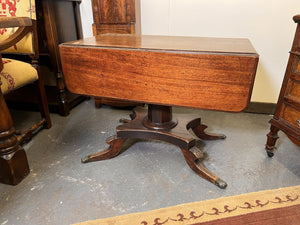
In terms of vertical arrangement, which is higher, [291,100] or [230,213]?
[291,100]

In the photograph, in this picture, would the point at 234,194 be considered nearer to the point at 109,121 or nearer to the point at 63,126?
the point at 109,121

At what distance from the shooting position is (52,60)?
187cm

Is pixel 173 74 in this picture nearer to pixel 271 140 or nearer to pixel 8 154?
pixel 271 140

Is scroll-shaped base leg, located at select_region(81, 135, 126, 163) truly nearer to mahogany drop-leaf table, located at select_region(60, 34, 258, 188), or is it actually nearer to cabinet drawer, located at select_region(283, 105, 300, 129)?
mahogany drop-leaf table, located at select_region(60, 34, 258, 188)

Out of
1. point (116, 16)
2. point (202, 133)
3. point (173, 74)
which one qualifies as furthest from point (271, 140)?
point (116, 16)

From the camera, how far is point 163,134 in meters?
1.38

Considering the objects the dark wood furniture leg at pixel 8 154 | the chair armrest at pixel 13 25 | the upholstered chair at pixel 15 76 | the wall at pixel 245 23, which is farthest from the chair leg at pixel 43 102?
the wall at pixel 245 23

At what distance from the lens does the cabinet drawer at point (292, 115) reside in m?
1.25

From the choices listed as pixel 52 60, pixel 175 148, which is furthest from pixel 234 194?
pixel 52 60

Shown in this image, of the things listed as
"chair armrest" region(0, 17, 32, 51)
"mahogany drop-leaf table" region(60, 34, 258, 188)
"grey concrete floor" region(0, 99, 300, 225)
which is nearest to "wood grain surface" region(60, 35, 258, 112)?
"mahogany drop-leaf table" region(60, 34, 258, 188)

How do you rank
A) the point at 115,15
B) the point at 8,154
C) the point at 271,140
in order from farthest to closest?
the point at 115,15 < the point at 271,140 < the point at 8,154

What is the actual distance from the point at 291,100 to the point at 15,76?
5.13 feet

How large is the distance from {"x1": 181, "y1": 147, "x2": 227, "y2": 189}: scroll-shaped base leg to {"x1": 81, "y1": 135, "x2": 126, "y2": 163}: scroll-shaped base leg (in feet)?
1.36

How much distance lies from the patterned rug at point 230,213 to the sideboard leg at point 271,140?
0.33 m
